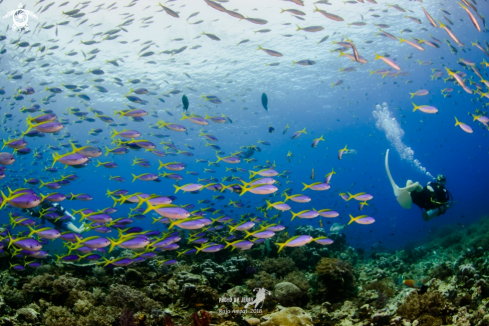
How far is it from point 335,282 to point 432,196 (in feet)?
15.8

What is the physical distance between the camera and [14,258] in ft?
25.6

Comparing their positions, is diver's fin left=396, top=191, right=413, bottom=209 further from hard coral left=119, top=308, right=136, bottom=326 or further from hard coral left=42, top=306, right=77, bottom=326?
hard coral left=42, top=306, right=77, bottom=326

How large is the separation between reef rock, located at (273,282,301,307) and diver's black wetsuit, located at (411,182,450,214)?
5715mm

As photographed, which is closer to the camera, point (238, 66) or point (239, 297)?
point (239, 297)

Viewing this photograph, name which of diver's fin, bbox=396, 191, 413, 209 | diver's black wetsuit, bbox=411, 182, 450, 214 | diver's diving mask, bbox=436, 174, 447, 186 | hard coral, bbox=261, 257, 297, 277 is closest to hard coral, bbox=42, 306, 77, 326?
hard coral, bbox=261, 257, 297, 277

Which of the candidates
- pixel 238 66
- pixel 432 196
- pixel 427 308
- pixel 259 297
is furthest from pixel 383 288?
pixel 238 66

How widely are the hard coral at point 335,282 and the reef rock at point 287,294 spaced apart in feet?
2.74

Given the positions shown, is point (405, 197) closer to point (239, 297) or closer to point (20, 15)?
point (239, 297)

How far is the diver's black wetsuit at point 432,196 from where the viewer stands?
808cm

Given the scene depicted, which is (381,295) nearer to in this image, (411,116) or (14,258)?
(14,258)

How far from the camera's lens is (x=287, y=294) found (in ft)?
19.3

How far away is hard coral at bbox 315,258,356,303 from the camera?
248 inches

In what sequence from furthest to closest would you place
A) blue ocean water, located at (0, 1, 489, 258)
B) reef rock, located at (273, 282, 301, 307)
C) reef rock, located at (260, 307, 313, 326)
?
blue ocean water, located at (0, 1, 489, 258)
reef rock, located at (273, 282, 301, 307)
reef rock, located at (260, 307, 313, 326)

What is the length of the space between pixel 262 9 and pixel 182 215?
22.6 meters
